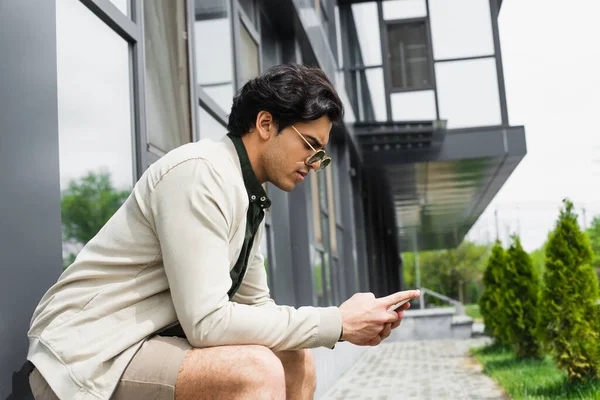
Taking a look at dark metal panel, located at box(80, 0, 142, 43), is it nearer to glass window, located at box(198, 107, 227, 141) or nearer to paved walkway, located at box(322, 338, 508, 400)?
glass window, located at box(198, 107, 227, 141)

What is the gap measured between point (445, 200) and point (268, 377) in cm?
1656

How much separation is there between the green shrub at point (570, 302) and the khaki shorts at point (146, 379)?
4.91 meters

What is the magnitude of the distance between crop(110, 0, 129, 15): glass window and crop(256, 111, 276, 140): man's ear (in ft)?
4.81

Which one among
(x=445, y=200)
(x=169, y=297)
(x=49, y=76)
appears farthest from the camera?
(x=445, y=200)

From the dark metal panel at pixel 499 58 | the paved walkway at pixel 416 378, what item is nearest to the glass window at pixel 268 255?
the paved walkway at pixel 416 378

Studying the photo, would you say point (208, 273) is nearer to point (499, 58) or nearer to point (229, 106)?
point (229, 106)

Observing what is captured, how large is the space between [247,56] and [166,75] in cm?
247

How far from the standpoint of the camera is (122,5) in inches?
130

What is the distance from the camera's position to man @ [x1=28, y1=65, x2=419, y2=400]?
166 centimetres

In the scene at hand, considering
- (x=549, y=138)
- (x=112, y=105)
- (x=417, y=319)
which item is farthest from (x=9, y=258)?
(x=549, y=138)

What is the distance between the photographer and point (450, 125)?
1215 centimetres

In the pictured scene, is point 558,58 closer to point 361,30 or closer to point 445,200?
point 445,200

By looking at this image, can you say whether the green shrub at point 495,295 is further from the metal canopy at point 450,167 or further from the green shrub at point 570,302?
the green shrub at point 570,302

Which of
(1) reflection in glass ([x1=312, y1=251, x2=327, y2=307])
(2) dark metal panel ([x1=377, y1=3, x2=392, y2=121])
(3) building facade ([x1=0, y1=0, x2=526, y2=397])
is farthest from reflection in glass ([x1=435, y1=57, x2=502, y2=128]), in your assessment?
(1) reflection in glass ([x1=312, y1=251, x2=327, y2=307])
